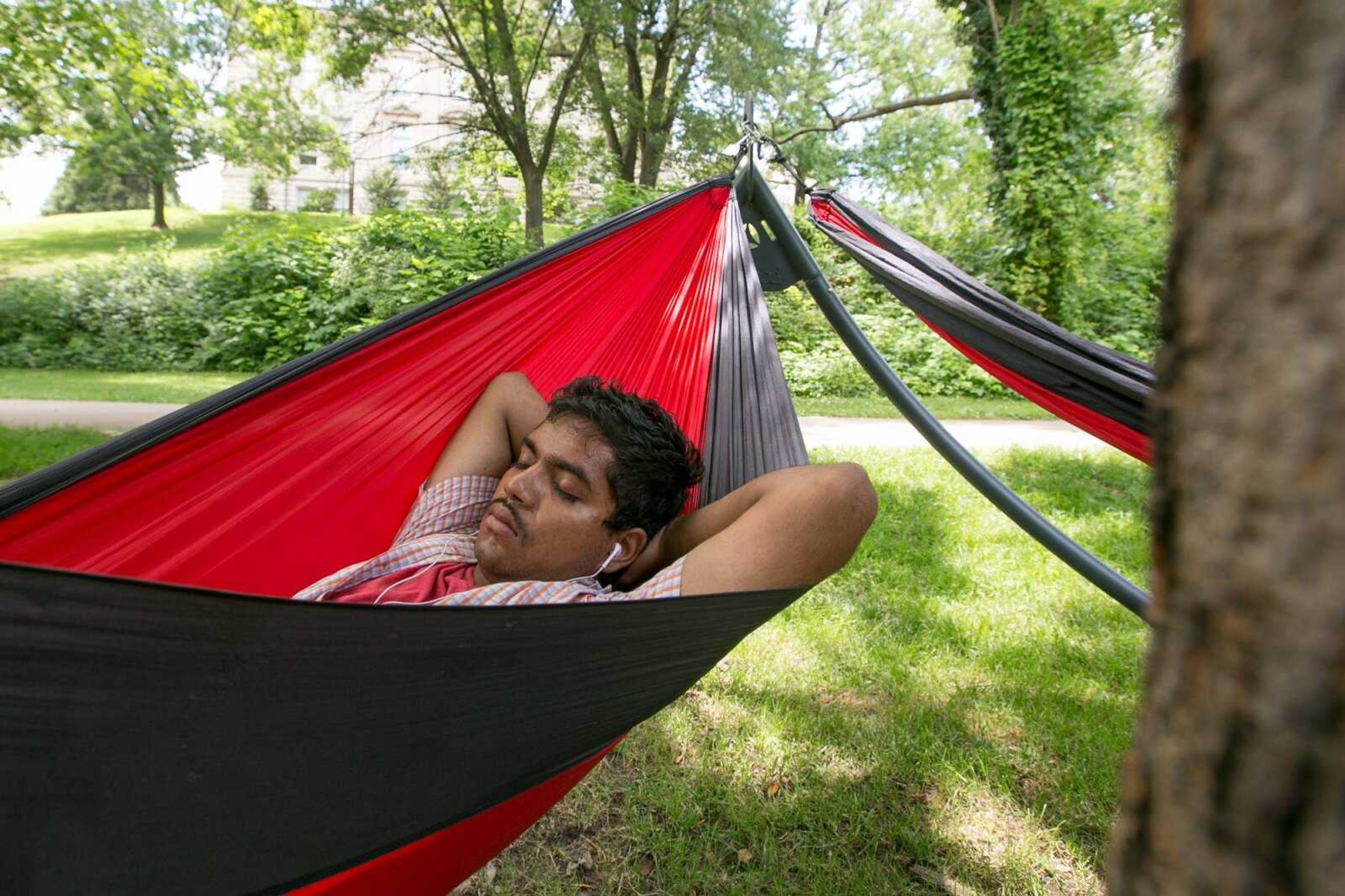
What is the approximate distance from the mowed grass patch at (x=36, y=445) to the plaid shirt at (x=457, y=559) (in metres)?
3.42

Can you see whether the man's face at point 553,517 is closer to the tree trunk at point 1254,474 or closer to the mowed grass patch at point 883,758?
the mowed grass patch at point 883,758

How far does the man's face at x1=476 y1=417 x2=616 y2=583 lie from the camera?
165 cm

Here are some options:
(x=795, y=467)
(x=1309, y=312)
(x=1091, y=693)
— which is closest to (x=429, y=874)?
(x=795, y=467)

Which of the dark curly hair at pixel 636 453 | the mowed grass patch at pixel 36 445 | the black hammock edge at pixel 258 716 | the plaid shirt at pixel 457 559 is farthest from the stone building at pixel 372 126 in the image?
the black hammock edge at pixel 258 716

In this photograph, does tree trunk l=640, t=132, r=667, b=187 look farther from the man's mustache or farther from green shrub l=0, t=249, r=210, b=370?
the man's mustache

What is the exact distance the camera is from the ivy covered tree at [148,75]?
5.63m

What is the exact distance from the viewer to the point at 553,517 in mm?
1664

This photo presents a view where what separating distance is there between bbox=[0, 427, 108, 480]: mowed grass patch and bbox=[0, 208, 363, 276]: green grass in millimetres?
7714

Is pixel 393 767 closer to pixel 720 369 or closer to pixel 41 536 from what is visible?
pixel 41 536

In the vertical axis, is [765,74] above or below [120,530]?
above

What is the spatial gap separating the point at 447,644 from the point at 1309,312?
88cm

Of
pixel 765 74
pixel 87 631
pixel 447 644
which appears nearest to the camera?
pixel 87 631

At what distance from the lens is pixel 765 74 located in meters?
11.9

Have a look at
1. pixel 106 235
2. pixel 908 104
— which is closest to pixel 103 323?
pixel 908 104
